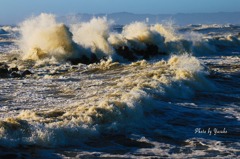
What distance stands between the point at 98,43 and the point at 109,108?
21115mm

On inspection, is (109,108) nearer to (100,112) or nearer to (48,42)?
(100,112)

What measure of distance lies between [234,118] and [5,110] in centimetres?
618

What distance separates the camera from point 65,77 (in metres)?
21.7

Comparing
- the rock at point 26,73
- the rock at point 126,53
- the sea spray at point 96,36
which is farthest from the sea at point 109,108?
the rock at point 126,53

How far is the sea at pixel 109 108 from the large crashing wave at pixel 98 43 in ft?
0.42

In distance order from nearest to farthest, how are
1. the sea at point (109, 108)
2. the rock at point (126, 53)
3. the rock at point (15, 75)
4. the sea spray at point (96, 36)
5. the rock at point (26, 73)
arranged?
the sea at point (109, 108)
the rock at point (15, 75)
the rock at point (26, 73)
the sea spray at point (96, 36)
the rock at point (126, 53)

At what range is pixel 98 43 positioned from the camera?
109ft

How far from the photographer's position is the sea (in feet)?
32.6

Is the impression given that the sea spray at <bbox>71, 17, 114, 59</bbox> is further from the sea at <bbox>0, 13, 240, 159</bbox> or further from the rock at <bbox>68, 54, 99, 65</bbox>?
the rock at <bbox>68, 54, 99, 65</bbox>

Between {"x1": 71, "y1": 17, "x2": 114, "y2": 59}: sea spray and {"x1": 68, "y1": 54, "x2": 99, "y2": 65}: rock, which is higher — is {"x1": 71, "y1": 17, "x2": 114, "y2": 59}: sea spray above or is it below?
above

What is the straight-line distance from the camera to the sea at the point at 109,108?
391 inches

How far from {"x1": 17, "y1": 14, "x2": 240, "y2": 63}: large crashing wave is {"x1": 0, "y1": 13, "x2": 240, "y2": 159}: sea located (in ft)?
0.42

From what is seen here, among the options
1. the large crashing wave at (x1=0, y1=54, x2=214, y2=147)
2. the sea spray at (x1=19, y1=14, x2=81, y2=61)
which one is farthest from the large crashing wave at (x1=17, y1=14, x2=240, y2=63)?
the large crashing wave at (x1=0, y1=54, x2=214, y2=147)

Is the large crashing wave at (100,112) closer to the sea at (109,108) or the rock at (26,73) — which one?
the sea at (109,108)
